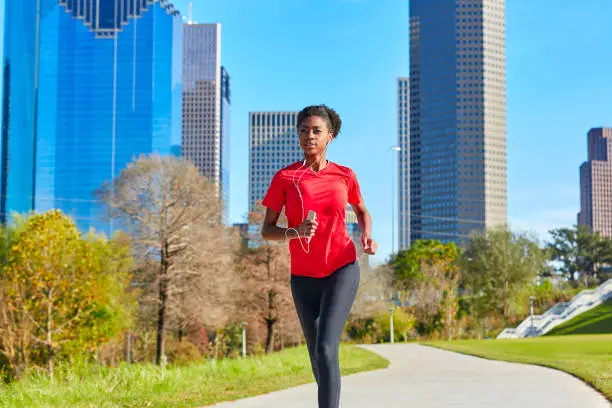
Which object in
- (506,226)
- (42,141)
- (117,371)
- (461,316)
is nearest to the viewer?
(117,371)

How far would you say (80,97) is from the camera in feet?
603

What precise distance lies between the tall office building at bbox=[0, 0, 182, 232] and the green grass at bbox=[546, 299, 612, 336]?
5394 inches

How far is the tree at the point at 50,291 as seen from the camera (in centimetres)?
2989

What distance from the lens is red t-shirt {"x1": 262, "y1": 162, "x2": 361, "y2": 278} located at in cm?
505

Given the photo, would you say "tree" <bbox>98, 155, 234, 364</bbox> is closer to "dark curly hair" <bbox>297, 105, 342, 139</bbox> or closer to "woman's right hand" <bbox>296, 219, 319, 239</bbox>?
"dark curly hair" <bbox>297, 105, 342, 139</bbox>

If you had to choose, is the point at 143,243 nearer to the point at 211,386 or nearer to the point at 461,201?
the point at 211,386

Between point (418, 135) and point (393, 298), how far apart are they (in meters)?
136

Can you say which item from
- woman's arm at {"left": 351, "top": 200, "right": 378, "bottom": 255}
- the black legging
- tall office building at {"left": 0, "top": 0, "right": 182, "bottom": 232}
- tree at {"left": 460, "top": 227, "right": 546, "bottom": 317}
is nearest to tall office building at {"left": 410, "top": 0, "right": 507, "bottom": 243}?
tall office building at {"left": 0, "top": 0, "right": 182, "bottom": 232}

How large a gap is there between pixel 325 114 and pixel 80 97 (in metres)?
188

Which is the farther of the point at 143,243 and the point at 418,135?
the point at 418,135

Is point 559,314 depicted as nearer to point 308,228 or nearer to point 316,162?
point 316,162

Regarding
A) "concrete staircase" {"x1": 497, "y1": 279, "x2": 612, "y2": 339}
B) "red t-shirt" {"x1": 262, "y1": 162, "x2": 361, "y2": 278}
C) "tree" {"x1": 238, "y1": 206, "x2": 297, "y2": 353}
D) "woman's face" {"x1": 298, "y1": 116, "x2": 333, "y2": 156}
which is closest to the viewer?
"red t-shirt" {"x1": 262, "y1": 162, "x2": 361, "y2": 278}

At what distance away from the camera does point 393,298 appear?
63.9m

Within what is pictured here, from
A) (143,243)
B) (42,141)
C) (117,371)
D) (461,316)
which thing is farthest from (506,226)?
(42,141)
